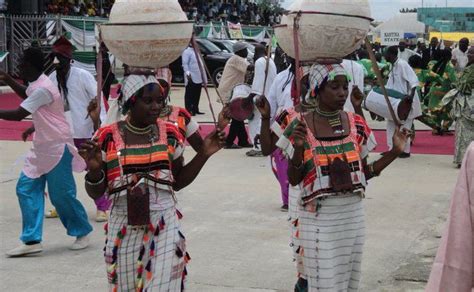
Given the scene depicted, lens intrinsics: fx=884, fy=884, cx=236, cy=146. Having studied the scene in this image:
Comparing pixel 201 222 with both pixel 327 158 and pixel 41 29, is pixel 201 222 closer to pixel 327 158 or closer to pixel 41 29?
pixel 327 158

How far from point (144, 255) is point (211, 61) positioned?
2420 centimetres

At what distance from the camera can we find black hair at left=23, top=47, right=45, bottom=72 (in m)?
6.95

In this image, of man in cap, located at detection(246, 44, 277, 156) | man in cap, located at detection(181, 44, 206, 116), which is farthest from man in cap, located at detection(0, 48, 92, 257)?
man in cap, located at detection(181, 44, 206, 116)

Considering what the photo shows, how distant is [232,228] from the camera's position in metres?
8.08

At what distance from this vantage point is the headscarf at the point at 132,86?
450 cm

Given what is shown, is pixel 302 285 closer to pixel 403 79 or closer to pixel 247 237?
pixel 247 237

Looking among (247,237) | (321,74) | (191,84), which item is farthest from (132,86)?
(191,84)

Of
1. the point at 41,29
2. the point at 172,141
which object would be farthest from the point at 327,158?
the point at 41,29

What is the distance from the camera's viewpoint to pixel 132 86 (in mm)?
4512

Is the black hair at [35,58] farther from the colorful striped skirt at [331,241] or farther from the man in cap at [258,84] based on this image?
the man in cap at [258,84]

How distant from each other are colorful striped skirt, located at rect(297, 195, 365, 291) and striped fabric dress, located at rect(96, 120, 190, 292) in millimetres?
682

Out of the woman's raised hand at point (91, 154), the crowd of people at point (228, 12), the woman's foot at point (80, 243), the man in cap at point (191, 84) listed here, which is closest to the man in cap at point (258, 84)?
the woman's foot at point (80, 243)

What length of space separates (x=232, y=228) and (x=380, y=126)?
370 inches

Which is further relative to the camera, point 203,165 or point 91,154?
point 203,165
